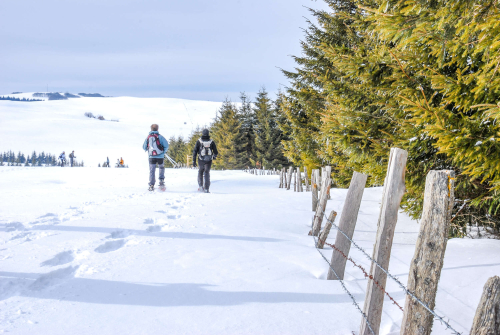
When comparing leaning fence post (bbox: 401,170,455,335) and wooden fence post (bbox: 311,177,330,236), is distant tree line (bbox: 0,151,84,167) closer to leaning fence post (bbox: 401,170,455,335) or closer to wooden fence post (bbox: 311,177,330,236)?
wooden fence post (bbox: 311,177,330,236)

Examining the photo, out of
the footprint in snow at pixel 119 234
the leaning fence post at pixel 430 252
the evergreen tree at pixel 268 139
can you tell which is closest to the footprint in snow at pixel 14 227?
the footprint in snow at pixel 119 234

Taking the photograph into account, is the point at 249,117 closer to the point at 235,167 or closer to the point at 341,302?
the point at 235,167

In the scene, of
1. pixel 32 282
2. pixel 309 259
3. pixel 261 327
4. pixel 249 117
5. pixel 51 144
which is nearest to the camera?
pixel 261 327

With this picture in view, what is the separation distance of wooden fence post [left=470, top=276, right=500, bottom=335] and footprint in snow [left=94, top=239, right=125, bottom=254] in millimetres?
3843

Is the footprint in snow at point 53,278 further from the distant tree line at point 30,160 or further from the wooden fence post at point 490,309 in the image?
the distant tree line at point 30,160

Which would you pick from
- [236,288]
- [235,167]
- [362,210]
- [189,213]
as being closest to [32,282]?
[236,288]

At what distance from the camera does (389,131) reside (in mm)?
5719

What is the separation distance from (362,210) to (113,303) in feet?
19.5

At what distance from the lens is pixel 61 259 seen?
3.58 m

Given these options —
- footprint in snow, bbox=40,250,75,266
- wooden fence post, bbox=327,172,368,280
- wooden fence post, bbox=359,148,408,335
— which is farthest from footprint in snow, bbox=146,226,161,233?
wooden fence post, bbox=359,148,408,335

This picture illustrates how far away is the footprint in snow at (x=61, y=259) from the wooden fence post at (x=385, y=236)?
10.4 ft

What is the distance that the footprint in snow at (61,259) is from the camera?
343 cm

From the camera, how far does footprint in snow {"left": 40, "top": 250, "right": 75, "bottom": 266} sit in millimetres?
3426

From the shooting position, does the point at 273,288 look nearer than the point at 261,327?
No
